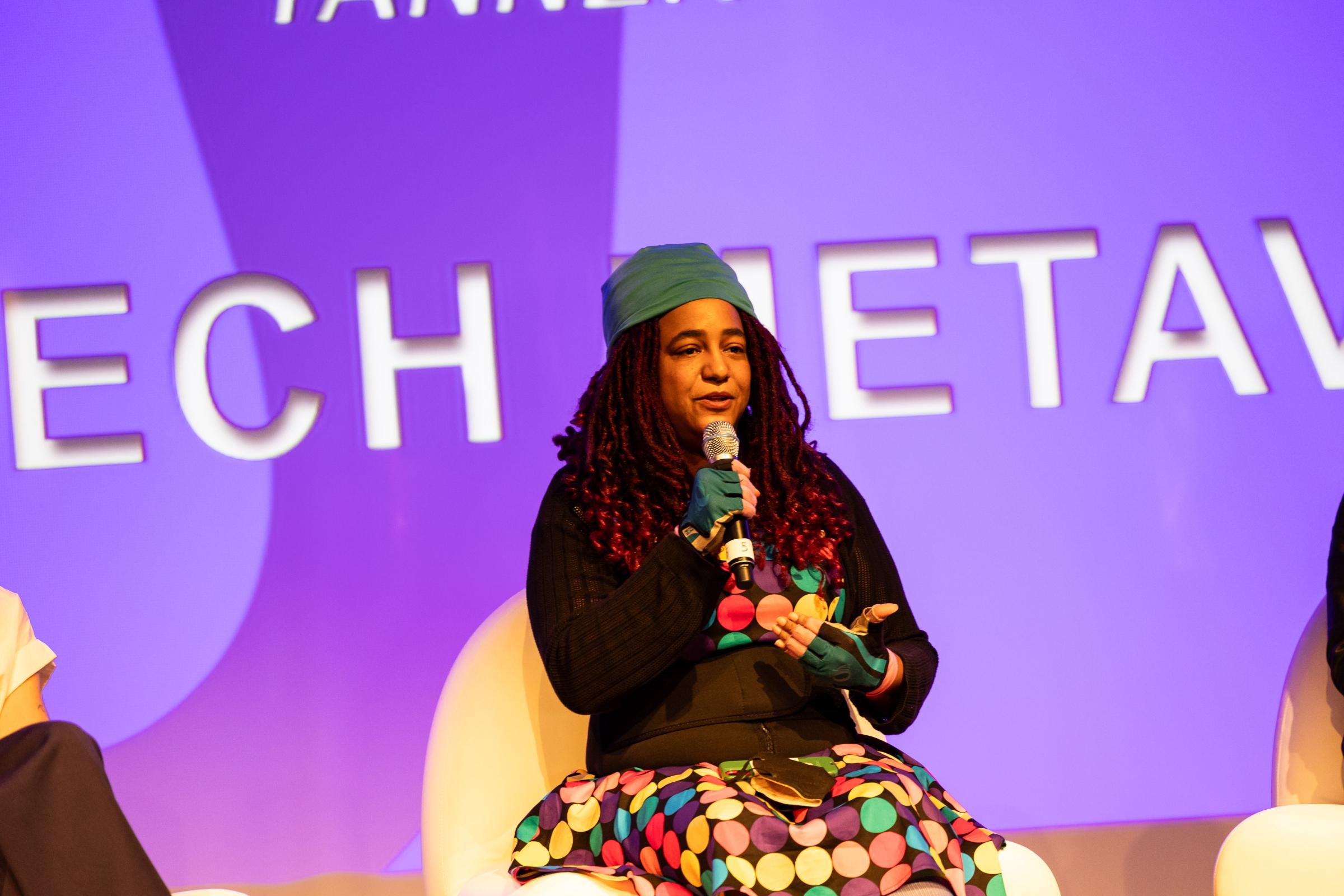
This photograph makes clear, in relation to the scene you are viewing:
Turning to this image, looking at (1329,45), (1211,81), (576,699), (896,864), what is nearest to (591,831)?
(576,699)

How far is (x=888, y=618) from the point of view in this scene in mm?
2170

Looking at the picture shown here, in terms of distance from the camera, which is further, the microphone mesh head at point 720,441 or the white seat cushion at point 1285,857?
the microphone mesh head at point 720,441

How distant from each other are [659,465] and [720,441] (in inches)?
6.6

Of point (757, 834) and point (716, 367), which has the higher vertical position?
point (716, 367)

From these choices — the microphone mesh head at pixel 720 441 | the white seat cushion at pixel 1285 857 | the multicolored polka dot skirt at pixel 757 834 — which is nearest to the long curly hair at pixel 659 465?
the microphone mesh head at pixel 720 441

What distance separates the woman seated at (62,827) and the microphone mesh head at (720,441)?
2.97 feet

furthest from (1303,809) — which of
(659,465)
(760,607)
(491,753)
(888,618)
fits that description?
(491,753)

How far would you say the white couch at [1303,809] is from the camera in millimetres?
1776

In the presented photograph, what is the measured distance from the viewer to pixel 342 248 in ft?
10.9

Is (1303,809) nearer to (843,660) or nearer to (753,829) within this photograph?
(843,660)

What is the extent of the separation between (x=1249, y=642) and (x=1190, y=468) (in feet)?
1.45

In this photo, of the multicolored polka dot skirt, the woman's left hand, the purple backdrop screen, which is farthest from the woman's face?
the purple backdrop screen

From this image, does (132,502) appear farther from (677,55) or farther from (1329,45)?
(1329,45)

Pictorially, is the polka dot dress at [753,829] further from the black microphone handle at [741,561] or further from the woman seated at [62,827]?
the woman seated at [62,827]
